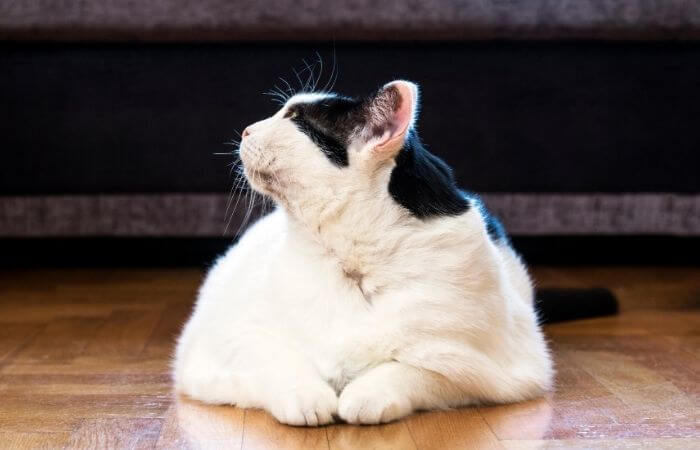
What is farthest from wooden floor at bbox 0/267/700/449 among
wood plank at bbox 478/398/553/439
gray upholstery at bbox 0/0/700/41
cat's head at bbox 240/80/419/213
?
gray upholstery at bbox 0/0/700/41

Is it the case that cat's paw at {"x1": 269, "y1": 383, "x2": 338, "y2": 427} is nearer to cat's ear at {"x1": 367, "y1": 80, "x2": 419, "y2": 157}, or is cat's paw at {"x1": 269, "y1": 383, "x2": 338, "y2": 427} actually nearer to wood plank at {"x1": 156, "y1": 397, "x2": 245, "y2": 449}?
wood plank at {"x1": 156, "y1": 397, "x2": 245, "y2": 449}

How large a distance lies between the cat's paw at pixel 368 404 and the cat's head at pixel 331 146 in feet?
0.80

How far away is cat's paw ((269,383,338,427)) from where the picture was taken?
1061mm

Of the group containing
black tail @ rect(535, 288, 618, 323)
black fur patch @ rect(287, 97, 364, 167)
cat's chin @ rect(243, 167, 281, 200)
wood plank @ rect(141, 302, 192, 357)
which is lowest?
wood plank @ rect(141, 302, 192, 357)

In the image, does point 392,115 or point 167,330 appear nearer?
point 392,115

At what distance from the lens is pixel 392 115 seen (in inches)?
43.7

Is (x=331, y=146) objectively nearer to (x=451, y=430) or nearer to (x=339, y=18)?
(x=451, y=430)

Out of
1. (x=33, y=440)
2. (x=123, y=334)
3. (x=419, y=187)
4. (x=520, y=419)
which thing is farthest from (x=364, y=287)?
(x=123, y=334)

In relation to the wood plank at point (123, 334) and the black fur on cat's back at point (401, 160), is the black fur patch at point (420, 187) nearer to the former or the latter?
the black fur on cat's back at point (401, 160)

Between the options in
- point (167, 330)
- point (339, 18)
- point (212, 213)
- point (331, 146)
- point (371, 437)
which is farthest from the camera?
point (212, 213)

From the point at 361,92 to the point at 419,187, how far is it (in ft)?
3.55

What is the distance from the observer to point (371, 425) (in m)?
1.08

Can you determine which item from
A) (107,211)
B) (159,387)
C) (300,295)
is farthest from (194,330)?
(107,211)

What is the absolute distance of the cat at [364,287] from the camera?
110 centimetres
